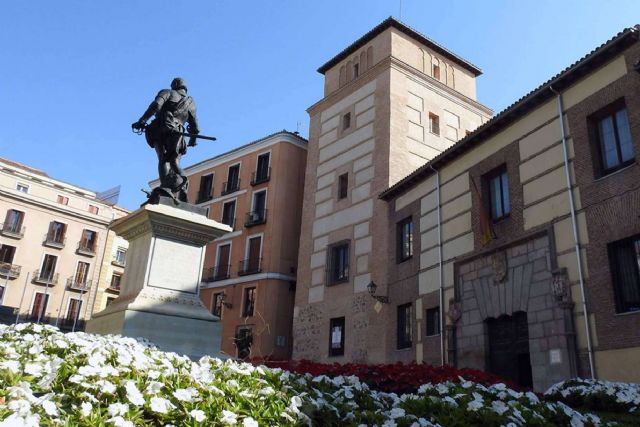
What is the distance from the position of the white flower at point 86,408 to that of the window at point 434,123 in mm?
26096

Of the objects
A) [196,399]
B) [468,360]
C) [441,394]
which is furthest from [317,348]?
[196,399]

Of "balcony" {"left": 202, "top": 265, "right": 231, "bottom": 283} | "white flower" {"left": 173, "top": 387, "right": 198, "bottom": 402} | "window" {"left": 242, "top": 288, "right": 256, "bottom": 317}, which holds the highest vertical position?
"balcony" {"left": 202, "top": 265, "right": 231, "bottom": 283}

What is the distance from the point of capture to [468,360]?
56.0 ft

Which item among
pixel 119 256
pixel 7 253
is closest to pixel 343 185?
pixel 7 253

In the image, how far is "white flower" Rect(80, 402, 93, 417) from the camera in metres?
3.26

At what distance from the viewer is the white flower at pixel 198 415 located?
3498mm

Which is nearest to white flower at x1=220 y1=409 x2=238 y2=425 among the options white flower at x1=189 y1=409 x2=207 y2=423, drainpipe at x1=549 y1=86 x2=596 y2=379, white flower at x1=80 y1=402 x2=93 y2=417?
white flower at x1=189 y1=409 x2=207 y2=423

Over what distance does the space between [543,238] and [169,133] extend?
1027cm

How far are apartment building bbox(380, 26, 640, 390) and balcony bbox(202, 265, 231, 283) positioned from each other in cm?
1849

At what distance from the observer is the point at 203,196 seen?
41.4m

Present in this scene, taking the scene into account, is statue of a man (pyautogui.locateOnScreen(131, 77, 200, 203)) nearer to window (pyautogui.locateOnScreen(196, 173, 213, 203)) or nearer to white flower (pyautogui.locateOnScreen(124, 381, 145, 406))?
white flower (pyautogui.locateOnScreen(124, 381, 145, 406))

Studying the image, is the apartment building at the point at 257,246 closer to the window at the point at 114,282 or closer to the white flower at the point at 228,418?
the window at the point at 114,282

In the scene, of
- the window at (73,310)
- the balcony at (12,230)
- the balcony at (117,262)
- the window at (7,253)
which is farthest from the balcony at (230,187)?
the window at (73,310)

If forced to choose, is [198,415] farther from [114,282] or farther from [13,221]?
[114,282]
